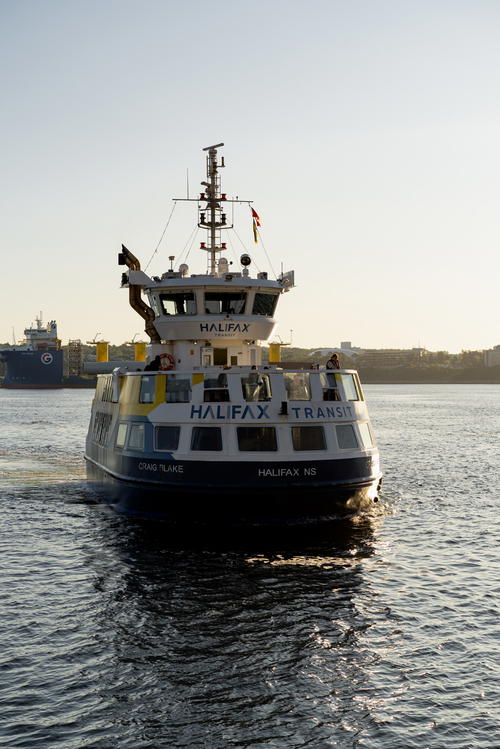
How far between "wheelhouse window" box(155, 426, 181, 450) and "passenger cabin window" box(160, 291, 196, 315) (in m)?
5.93

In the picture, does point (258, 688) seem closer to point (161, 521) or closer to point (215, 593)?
point (215, 593)

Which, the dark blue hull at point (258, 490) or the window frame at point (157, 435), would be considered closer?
the dark blue hull at point (258, 490)

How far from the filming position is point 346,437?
23172 millimetres

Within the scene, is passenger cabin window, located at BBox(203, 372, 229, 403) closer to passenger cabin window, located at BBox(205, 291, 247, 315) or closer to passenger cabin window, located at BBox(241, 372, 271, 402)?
passenger cabin window, located at BBox(241, 372, 271, 402)

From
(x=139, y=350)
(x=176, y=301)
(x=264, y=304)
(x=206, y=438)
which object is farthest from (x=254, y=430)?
(x=139, y=350)

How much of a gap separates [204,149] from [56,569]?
19.1m

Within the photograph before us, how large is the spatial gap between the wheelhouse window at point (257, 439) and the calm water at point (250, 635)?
8.40 ft

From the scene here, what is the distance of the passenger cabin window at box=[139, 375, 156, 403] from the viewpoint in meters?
24.3

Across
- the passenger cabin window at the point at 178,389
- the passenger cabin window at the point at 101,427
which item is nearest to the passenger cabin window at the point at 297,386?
the passenger cabin window at the point at 178,389

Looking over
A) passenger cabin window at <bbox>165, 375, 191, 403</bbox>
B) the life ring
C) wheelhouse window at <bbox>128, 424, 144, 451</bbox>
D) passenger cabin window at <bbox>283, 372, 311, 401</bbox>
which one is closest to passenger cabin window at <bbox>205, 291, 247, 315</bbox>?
the life ring

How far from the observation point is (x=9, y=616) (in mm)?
16234

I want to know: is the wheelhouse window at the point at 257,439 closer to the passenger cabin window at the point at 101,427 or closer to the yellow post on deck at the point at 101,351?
the passenger cabin window at the point at 101,427

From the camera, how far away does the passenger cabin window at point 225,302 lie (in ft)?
91.2

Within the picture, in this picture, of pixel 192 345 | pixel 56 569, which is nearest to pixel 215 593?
pixel 56 569
